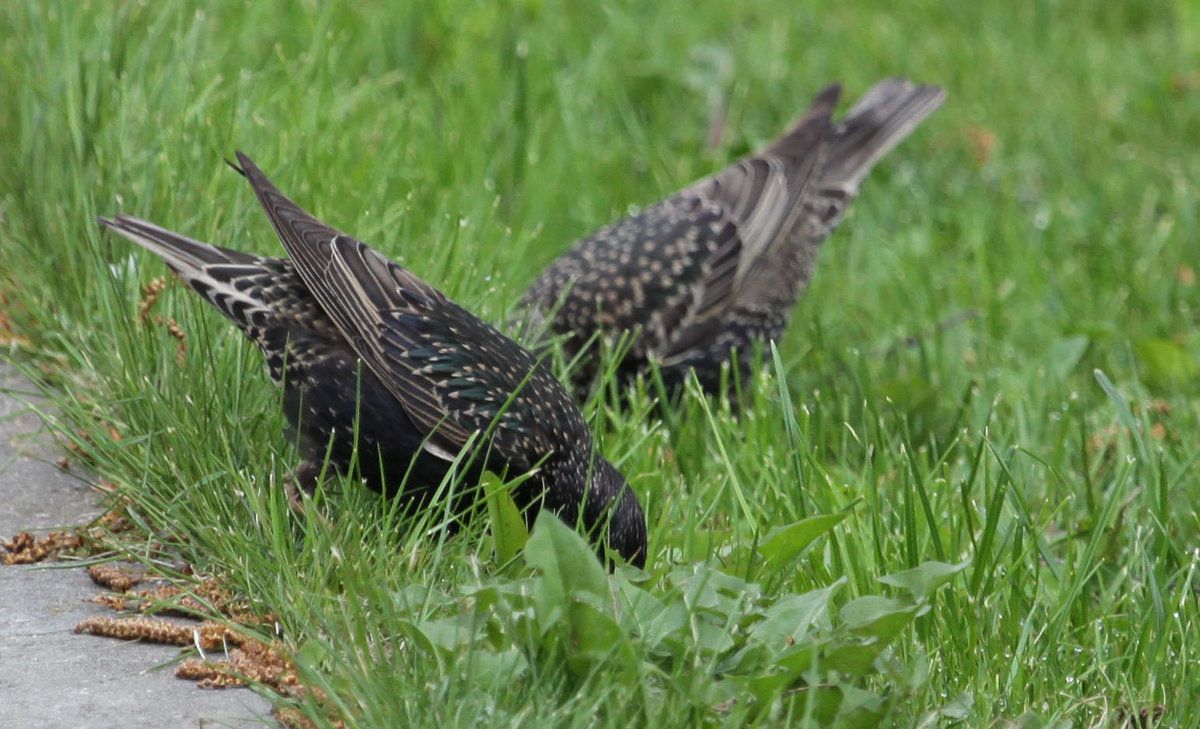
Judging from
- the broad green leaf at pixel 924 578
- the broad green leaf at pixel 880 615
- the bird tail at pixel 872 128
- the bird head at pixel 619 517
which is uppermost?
the bird tail at pixel 872 128

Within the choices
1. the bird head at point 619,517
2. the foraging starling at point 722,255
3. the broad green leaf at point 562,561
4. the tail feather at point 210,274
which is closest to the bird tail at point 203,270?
the tail feather at point 210,274

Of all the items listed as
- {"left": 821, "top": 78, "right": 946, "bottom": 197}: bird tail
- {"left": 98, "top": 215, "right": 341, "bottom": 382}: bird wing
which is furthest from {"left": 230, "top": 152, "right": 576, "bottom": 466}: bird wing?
{"left": 821, "top": 78, "right": 946, "bottom": 197}: bird tail

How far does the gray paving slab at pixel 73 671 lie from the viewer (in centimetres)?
256

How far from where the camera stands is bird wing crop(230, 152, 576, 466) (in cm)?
357

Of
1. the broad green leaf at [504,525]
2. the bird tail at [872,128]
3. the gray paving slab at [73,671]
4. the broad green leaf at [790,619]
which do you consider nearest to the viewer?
the gray paving slab at [73,671]

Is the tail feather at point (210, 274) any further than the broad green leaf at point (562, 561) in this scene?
Yes

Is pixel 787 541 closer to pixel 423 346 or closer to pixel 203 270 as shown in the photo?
pixel 423 346

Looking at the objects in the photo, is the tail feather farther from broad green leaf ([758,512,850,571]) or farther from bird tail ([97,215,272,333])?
broad green leaf ([758,512,850,571])

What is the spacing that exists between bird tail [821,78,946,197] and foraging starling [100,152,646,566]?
3.18 metres

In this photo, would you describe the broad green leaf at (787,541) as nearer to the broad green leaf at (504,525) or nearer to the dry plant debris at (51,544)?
the broad green leaf at (504,525)

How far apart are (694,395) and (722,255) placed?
136 centimetres

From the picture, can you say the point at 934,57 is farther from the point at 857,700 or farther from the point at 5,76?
the point at 857,700

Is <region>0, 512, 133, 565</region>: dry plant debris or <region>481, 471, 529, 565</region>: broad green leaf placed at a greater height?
<region>481, 471, 529, 565</region>: broad green leaf

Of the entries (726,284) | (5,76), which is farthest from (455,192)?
(5,76)
